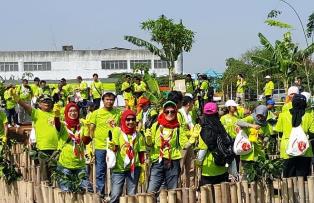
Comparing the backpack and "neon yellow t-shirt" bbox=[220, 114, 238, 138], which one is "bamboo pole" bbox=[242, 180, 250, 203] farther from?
"neon yellow t-shirt" bbox=[220, 114, 238, 138]

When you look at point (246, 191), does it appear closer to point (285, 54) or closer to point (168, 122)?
point (168, 122)

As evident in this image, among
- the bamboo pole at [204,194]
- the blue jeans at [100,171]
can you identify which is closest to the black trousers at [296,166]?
the bamboo pole at [204,194]

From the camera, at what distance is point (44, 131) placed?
34.1ft

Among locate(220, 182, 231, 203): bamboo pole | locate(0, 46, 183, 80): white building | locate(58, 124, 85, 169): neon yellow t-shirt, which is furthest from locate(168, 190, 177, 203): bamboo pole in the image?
locate(0, 46, 183, 80): white building

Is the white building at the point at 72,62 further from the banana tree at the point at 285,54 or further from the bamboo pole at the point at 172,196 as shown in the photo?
the bamboo pole at the point at 172,196

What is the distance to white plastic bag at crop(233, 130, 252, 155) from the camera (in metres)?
8.99

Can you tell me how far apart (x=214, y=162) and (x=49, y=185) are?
83.9 inches

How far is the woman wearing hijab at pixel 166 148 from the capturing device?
8695mm

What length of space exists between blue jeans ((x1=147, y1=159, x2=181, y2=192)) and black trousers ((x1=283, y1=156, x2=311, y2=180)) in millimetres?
1546

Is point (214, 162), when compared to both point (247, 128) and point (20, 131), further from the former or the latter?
point (20, 131)

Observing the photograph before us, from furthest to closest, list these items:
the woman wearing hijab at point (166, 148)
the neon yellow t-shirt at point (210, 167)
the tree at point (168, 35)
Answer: the tree at point (168, 35)
the woman wearing hijab at point (166, 148)
the neon yellow t-shirt at point (210, 167)

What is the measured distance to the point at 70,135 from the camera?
29.3ft

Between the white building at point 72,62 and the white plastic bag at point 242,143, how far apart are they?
6736 cm

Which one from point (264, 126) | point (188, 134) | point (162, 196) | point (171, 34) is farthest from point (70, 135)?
point (171, 34)
